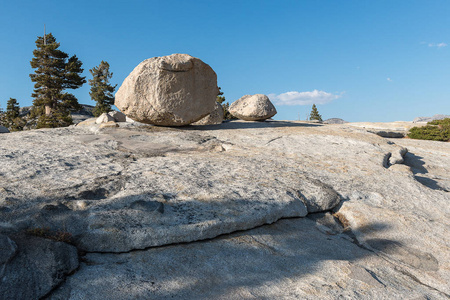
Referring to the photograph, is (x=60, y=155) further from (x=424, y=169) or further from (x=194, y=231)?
(x=424, y=169)

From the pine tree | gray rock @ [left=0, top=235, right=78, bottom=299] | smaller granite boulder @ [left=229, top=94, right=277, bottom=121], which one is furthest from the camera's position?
the pine tree

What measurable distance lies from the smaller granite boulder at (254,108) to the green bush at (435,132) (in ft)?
28.1

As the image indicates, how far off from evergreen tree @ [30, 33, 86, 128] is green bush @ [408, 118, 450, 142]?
27223mm

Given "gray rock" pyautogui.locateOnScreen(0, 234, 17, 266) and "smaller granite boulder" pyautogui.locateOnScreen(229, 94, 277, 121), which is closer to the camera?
"gray rock" pyautogui.locateOnScreen(0, 234, 17, 266)

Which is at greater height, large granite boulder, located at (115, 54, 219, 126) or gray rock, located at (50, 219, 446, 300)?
large granite boulder, located at (115, 54, 219, 126)

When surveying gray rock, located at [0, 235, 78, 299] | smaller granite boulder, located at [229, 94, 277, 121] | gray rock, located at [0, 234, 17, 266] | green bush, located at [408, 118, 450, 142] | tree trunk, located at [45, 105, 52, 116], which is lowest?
gray rock, located at [0, 235, 78, 299]

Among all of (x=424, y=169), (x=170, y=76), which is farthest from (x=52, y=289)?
(x=424, y=169)

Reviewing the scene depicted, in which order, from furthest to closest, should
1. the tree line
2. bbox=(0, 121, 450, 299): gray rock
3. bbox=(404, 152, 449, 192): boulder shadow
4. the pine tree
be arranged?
the pine tree < the tree line < bbox=(404, 152, 449, 192): boulder shadow < bbox=(0, 121, 450, 299): gray rock

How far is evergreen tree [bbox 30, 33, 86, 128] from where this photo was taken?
28.5 m

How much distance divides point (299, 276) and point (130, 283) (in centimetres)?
152

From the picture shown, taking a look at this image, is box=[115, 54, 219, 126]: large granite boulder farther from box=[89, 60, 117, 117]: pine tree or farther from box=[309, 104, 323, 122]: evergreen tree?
box=[309, 104, 323, 122]: evergreen tree

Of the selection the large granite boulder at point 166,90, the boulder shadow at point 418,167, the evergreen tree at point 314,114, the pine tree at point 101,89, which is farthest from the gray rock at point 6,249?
the evergreen tree at point 314,114

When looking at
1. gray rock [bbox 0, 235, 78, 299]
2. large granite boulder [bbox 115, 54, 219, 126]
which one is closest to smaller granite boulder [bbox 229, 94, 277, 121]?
large granite boulder [bbox 115, 54, 219, 126]

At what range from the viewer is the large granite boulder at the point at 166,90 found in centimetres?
858
